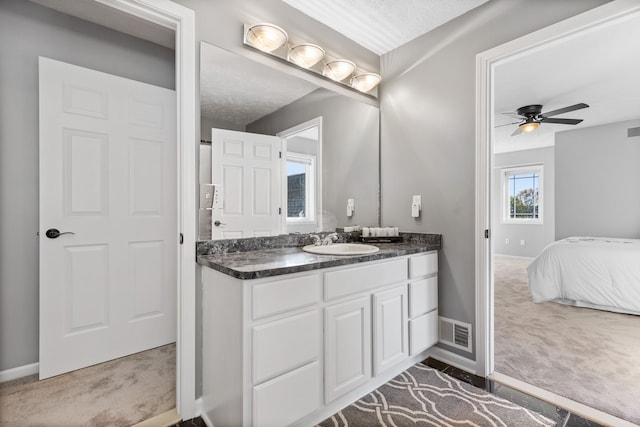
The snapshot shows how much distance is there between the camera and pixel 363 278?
1701mm

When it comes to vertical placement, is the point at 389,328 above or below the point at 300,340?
below

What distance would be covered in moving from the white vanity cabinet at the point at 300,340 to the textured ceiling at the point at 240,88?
95cm

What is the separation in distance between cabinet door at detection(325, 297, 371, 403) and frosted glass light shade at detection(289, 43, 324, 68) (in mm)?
1579

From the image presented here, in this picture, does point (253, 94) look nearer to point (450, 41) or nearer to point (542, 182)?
point (450, 41)

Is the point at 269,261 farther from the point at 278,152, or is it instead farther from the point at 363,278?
the point at 278,152

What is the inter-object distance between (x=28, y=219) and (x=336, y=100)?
2229 millimetres

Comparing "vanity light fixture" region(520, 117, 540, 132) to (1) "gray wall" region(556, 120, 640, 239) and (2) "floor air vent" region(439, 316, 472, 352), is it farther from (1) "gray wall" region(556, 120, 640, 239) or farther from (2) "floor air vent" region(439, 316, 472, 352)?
(2) "floor air vent" region(439, 316, 472, 352)

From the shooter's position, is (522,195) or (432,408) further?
(522,195)

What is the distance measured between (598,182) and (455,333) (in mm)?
4676

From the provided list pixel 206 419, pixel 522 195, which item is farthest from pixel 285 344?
pixel 522 195

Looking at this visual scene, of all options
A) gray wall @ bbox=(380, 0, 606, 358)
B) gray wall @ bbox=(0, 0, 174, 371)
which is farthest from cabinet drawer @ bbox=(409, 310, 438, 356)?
gray wall @ bbox=(0, 0, 174, 371)

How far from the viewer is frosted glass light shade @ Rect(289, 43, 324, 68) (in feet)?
6.67

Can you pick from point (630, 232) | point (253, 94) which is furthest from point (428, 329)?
point (630, 232)

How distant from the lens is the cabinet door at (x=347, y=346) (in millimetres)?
1542
